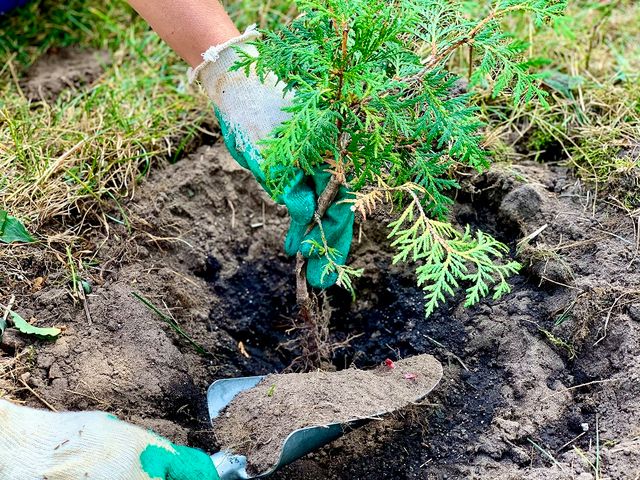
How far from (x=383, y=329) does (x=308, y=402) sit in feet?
1.97

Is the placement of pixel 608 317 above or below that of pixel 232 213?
below

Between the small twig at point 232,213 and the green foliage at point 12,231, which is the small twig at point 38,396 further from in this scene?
the small twig at point 232,213

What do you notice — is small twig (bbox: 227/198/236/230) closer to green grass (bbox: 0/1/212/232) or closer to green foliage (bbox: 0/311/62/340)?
green grass (bbox: 0/1/212/232)

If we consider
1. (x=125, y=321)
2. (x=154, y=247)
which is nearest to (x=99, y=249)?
(x=154, y=247)

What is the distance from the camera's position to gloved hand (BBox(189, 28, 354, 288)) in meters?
2.36

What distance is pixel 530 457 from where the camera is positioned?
2.18 m

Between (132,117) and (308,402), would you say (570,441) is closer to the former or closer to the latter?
(308,402)

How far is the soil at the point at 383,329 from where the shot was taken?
7.39 ft

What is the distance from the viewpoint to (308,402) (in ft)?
7.29

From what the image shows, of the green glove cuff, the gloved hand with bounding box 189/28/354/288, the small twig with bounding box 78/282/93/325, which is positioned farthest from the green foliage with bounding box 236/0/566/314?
the small twig with bounding box 78/282/93/325

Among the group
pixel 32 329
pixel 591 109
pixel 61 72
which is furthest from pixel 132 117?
pixel 591 109

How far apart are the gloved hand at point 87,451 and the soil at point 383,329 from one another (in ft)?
0.58

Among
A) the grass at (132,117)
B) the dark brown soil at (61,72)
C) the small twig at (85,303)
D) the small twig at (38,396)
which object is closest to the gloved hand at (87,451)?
the small twig at (38,396)

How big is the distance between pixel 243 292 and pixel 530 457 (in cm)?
127
